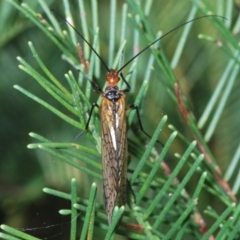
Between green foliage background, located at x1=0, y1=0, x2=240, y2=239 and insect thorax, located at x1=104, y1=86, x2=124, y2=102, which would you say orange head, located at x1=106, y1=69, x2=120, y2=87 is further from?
green foliage background, located at x1=0, y1=0, x2=240, y2=239

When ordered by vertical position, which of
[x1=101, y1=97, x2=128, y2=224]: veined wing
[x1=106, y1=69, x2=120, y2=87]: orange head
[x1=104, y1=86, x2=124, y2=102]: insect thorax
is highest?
[x1=106, y1=69, x2=120, y2=87]: orange head

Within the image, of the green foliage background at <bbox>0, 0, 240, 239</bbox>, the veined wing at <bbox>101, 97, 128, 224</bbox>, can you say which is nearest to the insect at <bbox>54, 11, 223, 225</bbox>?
the veined wing at <bbox>101, 97, 128, 224</bbox>

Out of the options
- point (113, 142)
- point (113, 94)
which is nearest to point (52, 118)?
point (113, 94)

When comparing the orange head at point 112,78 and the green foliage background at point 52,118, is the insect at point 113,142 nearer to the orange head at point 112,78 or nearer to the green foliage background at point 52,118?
the orange head at point 112,78

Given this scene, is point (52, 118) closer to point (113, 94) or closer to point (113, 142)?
point (113, 94)

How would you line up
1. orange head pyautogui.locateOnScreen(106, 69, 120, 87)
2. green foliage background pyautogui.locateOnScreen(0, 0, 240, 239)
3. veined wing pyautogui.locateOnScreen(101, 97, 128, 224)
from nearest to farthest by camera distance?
veined wing pyautogui.locateOnScreen(101, 97, 128, 224) → orange head pyautogui.locateOnScreen(106, 69, 120, 87) → green foliage background pyautogui.locateOnScreen(0, 0, 240, 239)

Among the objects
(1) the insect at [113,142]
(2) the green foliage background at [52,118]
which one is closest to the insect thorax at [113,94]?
(1) the insect at [113,142]

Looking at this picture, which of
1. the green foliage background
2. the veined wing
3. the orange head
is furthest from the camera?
the green foliage background
